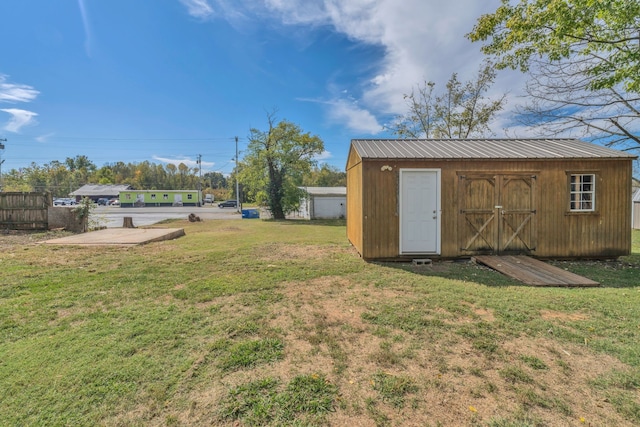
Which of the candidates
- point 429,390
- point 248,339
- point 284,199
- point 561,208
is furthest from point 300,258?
point 284,199

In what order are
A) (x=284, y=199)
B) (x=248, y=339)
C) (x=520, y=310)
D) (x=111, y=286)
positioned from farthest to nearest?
1. (x=284, y=199)
2. (x=111, y=286)
3. (x=520, y=310)
4. (x=248, y=339)

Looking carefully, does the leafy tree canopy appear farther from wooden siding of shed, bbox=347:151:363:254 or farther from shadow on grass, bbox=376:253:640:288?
wooden siding of shed, bbox=347:151:363:254

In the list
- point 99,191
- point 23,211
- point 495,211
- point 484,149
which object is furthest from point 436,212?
point 99,191

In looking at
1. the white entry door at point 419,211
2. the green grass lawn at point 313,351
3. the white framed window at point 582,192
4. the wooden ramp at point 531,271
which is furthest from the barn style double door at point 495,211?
the green grass lawn at point 313,351

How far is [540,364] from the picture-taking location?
2555mm

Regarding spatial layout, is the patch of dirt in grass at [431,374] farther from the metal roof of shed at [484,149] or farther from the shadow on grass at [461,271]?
the metal roof of shed at [484,149]

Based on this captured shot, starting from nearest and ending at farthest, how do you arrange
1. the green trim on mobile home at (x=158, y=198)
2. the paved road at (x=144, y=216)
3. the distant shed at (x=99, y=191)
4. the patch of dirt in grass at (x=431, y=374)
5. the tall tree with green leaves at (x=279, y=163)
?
the patch of dirt in grass at (x=431, y=374), the paved road at (x=144, y=216), the tall tree with green leaves at (x=279, y=163), the green trim on mobile home at (x=158, y=198), the distant shed at (x=99, y=191)

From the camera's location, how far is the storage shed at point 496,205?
6.70m

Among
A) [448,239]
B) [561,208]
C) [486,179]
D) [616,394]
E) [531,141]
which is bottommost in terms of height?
[616,394]

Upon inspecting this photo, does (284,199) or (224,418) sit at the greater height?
(284,199)

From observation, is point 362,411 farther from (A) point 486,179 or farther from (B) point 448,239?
(A) point 486,179

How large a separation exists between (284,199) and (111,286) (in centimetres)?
1631

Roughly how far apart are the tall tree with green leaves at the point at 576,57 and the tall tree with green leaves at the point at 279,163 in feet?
47.4

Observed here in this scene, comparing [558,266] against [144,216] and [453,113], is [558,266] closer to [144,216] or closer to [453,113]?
[453,113]
